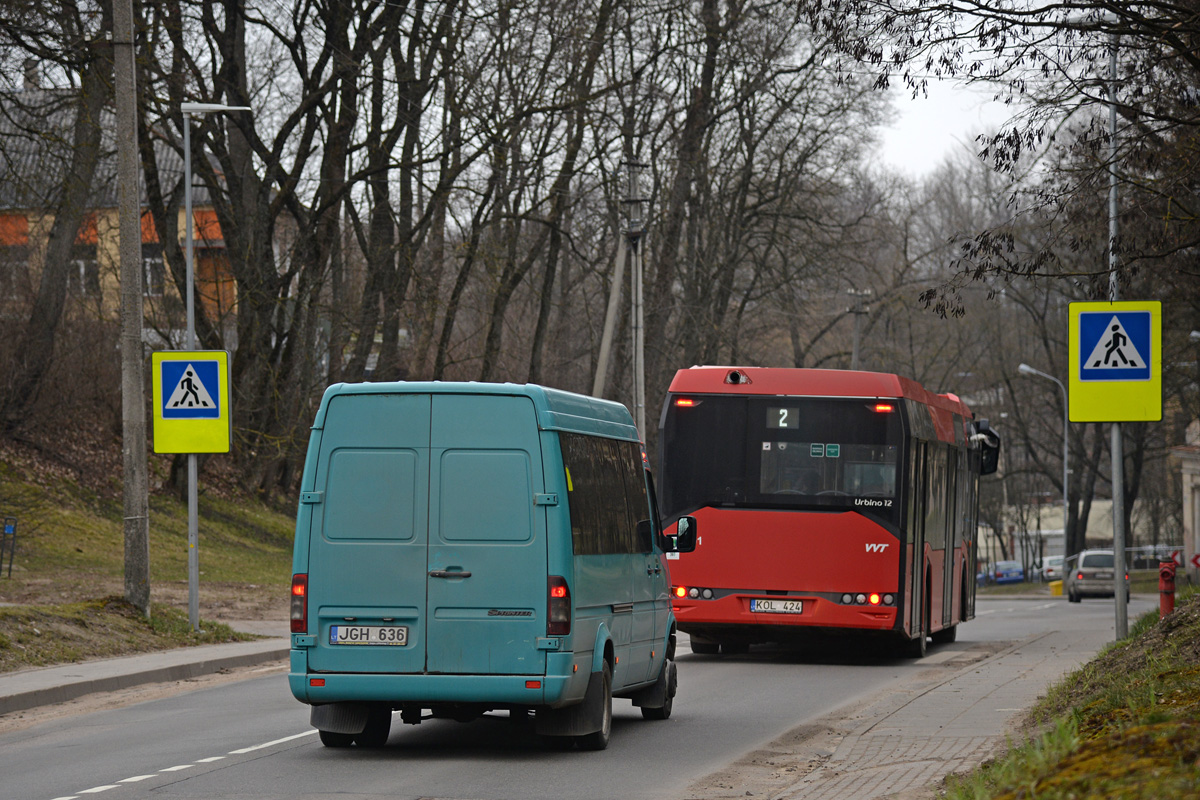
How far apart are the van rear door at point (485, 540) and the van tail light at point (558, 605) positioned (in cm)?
4

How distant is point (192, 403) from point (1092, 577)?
35.5 m

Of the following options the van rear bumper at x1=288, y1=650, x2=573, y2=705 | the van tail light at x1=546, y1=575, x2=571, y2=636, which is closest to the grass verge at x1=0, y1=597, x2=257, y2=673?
the van rear bumper at x1=288, y1=650, x2=573, y2=705

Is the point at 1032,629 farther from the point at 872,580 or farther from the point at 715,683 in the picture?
the point at 715,683

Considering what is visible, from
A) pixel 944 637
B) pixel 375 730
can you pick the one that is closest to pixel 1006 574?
pixel 944 637

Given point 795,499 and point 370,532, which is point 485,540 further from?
point 795,499

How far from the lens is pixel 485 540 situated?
9820 mm

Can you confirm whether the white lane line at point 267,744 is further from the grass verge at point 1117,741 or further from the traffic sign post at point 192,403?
the traffic sign post at point 192,403

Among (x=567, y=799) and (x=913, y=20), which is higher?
(x=913, y=20)

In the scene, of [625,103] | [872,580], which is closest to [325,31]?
[625,103]

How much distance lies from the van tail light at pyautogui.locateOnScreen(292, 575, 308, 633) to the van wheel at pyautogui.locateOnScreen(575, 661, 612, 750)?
6.40ft

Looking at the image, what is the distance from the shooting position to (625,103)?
36.1m

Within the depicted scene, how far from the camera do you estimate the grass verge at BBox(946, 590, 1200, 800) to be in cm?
518

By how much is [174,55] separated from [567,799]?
85.2 feet

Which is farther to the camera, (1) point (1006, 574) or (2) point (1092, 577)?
(1) point (1006, 574)
